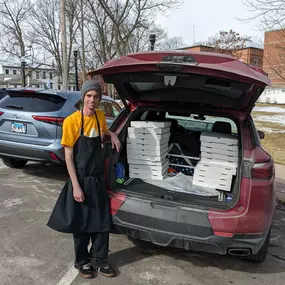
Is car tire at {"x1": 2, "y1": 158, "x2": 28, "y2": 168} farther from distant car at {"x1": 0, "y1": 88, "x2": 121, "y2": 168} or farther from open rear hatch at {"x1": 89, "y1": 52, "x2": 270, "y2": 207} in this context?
open rear hatch at {"x1": 89, "y1": 52, "x2": 270, "y2": 207}

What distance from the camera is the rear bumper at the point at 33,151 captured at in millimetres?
5004

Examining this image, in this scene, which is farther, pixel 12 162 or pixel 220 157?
pixel 12 162

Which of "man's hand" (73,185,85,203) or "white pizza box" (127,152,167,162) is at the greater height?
"white pizza box" (127,152,167,162)

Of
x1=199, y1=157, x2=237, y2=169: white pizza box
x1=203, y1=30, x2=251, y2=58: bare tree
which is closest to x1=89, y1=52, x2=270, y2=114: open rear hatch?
x1=199, y1=157, x2=237, y2=169: white pizza box

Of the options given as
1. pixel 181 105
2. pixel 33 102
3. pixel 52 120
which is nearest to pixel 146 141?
pixel 181 105

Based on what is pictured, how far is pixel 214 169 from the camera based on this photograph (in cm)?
327

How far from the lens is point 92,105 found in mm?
2740

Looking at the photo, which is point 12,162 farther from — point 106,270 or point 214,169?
point 214,169

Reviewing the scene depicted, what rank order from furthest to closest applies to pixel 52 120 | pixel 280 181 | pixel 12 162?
pixel 12 162
pixel 280 181
pixel 52 120

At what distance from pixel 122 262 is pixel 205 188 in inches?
43.2

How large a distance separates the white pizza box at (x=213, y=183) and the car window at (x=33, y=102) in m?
2.77

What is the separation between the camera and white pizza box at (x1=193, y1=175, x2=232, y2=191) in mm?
3174

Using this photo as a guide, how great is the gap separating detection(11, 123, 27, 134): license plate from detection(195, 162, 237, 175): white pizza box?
3.10 m

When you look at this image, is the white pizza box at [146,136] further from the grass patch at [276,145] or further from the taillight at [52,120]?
the grass patch at [276,145]
